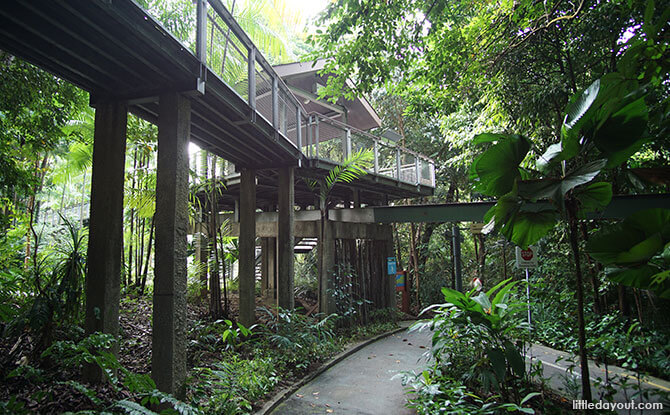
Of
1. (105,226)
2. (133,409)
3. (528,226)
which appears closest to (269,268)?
(105,226)

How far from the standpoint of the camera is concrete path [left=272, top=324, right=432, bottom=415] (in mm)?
4586

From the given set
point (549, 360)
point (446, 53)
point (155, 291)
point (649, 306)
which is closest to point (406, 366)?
point (549, 360)

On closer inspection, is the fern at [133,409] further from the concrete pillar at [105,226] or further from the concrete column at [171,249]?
the concrete pillar at [105,226]

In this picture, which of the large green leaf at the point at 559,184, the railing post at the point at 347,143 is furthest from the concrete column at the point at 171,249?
the railing post at the point at 347,143

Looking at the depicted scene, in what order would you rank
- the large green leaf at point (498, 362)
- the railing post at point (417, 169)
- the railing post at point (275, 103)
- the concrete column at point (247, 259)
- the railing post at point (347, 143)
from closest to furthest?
1. the large green leaf at point (498, 362)
2. the railing post at point (275, 103)
3. the concrete column at point (247, 259)
4. the railing post at point (347, 143)
5. the railing post at point (417, 169)

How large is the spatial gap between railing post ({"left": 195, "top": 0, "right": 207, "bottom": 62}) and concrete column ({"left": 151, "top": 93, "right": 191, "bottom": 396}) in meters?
0.55

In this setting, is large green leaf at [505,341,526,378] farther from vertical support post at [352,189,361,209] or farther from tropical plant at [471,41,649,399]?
vertical support post at [352,189,361,209]

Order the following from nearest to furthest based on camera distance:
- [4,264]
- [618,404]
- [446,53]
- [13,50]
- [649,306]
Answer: [13,50] < [618,404] < [4,264] < [446,53] < [649,306]

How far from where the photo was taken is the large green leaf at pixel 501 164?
297cm

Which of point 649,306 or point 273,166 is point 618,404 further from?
point 273,166

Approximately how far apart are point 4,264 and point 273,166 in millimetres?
4632

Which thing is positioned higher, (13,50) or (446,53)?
(446,53)

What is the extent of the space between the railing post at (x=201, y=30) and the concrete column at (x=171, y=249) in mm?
545

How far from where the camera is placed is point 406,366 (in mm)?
6492
